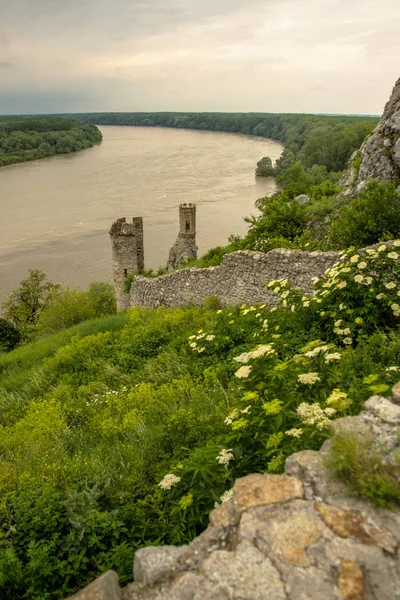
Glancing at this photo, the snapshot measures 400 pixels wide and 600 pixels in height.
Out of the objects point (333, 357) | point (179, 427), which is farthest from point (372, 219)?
point (179, 427)

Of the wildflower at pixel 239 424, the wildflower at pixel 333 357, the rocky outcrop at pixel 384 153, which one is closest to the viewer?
the wildflower at pixel 239 424

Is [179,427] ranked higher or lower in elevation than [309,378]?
lower

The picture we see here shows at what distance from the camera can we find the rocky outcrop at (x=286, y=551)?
6.33ft

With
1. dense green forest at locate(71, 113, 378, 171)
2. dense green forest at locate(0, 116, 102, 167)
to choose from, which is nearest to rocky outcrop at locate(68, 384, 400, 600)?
dense green forest at locate(71, 113, 378, 171)

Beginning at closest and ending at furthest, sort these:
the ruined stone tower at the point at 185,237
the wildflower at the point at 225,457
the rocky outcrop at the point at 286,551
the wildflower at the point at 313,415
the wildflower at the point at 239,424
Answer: the rocky outcrop at the point at 286,551 < the wildflower at the point at 313,415 < the wildflower at the point at 225,457 < the wildflower at the point at 239,424 < the ruined stone tower at the point at 185,237

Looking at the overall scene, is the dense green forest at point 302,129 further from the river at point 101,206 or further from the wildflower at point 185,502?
the wildflower at point 185,502

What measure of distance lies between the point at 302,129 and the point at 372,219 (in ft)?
295

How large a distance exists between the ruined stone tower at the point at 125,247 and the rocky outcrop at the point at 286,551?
59.8 ft

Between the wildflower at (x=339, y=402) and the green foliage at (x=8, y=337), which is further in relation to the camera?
the green foliage at (x=8, y=337)

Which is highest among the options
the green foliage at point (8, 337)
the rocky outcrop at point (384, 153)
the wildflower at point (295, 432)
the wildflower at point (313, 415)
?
the rocky outcrop at point (384, 153)

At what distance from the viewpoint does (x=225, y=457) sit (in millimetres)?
3170

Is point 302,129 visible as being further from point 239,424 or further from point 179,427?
point 239,424

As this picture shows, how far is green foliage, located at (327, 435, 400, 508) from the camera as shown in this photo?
2.21 m

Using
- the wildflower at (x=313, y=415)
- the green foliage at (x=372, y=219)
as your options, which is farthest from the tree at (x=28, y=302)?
the wildflower at (x=313, y=415)
